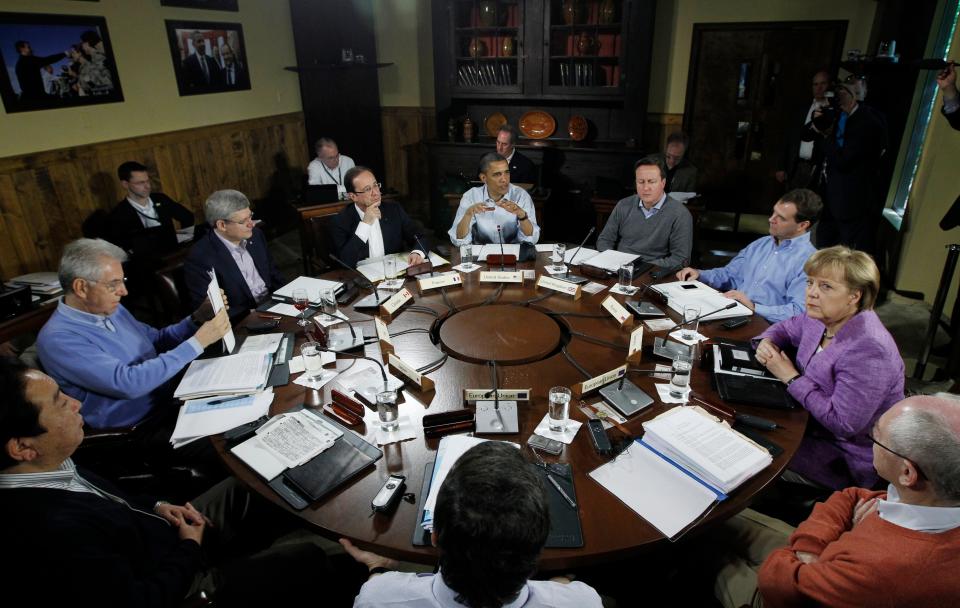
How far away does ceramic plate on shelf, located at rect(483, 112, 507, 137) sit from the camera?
6.08m

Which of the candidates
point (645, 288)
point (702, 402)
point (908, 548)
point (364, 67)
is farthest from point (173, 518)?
point (364, 67)

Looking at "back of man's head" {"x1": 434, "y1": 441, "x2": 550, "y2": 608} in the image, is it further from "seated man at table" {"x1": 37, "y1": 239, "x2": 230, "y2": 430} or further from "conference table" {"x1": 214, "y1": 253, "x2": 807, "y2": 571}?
"seated man at table" {"x1": 37, "y1": 239, "x2": 230, "y2": 430}

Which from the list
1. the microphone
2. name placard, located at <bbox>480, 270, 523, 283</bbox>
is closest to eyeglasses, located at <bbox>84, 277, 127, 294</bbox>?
name placard, located at <bbox>480, 270, 523, 283</bbox>

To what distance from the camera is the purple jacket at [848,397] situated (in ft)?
5.63

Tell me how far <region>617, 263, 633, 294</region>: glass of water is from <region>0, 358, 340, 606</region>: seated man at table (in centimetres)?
170

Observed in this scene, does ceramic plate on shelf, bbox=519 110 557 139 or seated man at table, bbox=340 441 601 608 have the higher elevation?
ceramic plate on shelf, bbox=519 110 557 139

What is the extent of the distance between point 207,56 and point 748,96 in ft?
17.3

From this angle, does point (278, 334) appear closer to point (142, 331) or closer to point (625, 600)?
point (142, 331)

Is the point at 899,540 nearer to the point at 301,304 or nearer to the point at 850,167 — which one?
the point at 301,304

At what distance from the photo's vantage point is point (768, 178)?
6.04 metres

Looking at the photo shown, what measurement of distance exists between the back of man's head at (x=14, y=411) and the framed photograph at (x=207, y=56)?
4035mm

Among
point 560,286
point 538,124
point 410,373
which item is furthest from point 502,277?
point 538,124

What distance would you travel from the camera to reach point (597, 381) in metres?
1.83

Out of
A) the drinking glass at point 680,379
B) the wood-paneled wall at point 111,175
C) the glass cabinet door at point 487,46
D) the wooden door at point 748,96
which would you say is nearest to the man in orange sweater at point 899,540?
the drinking glass at point 680,379
